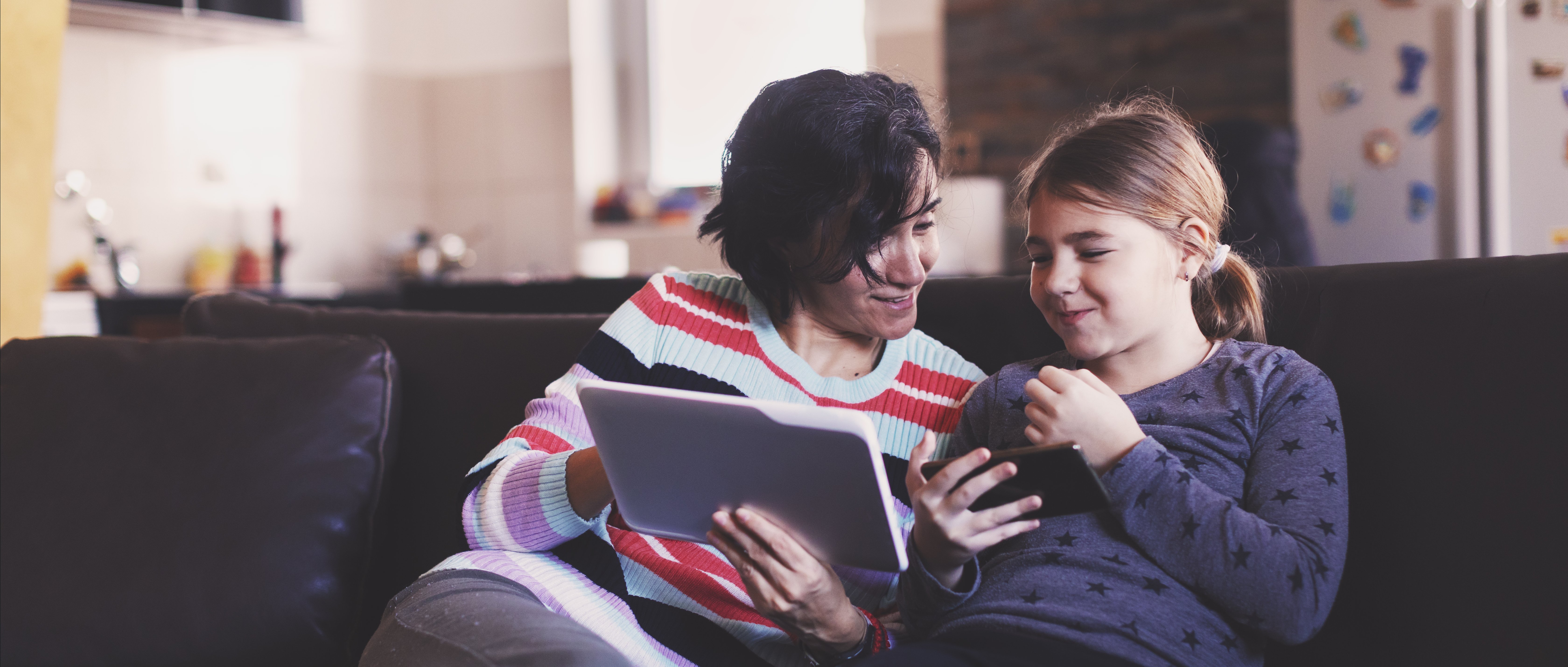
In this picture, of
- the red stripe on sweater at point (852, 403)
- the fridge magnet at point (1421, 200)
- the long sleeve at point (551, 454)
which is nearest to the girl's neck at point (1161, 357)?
the red stripe on sweater at point (852, 403)

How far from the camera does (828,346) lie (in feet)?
4.50

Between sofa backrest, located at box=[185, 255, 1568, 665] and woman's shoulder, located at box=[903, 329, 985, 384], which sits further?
woman's shoulder, located at box=[903, 329, 985, 384]

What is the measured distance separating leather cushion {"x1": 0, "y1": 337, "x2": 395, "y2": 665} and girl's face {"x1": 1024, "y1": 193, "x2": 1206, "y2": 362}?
3.10ft

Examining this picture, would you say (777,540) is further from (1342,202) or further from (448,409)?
(1342,202)

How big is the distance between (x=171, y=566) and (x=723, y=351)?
2.48ft

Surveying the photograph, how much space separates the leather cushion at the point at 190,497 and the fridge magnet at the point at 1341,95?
9.67ft

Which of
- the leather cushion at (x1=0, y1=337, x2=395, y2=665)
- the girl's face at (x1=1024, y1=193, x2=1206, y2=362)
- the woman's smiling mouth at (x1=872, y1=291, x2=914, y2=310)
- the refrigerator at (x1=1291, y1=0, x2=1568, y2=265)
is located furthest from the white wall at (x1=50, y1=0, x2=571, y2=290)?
the girl's face at (x1=1024, y1=193, x2=1206, y2=362)

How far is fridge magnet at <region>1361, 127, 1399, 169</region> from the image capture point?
131 inches

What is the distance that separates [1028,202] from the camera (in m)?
1.20

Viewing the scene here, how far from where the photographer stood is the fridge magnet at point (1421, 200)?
10.7ft

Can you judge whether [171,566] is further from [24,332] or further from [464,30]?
[464,30]

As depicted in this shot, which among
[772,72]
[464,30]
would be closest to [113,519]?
[772,72]

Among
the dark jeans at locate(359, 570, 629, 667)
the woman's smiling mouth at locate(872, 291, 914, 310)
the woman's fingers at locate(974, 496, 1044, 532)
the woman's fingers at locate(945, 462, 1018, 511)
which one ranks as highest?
the woman's smiling mouth at locate(872, 291, 914, 310)

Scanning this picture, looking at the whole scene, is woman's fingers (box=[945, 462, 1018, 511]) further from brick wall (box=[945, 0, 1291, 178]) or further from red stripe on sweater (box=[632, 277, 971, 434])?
brick wall (box=[945, 0, 1291, 178])
